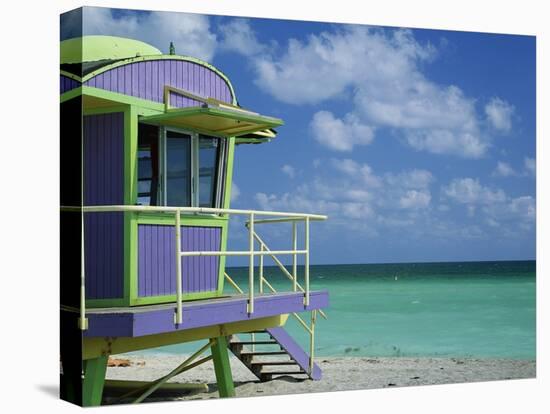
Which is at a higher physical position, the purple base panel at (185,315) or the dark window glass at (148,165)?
the dark window glass at (148,165)

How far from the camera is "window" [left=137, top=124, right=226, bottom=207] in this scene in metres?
12.1

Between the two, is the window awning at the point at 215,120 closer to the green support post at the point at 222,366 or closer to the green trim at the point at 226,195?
the green trim at the point at 226,195

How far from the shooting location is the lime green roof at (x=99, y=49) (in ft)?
37.3

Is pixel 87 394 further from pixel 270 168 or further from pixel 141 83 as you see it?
pixel 270 168

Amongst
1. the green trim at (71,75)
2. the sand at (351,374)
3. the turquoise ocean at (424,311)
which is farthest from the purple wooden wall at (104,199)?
the turquoise ocean at (424,311)

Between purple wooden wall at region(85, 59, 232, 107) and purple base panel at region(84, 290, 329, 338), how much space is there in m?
2.46

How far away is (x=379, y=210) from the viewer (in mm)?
42531

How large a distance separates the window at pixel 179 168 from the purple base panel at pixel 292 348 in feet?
9.29

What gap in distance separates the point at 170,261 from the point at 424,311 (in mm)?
33896

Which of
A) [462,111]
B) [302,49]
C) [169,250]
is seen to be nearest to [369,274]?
[302,49]

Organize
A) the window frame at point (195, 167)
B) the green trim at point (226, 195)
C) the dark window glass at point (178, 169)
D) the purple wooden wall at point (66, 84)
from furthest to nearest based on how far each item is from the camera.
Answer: the green trim at point (226, 195) → the dark window glass at point (178, 169) → the window frame at point (195, 167) → the purple wooden wall at point (66, 84)

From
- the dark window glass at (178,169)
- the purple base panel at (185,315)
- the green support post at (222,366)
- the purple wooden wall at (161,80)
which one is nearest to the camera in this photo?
the purple base panel at (185,315)

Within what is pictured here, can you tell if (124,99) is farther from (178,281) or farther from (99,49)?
(178,281)

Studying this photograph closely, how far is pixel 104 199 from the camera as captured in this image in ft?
38.9
